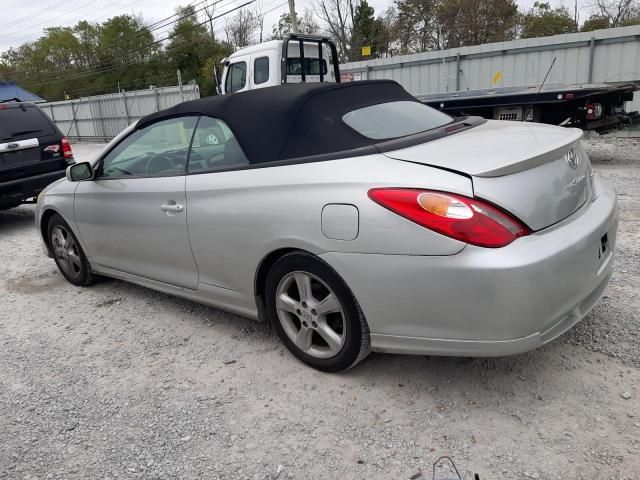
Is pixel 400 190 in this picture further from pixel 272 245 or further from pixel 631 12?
pixel 631 12

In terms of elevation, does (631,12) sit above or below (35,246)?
above

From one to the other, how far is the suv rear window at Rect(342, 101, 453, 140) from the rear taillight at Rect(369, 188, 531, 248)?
0.68 metres

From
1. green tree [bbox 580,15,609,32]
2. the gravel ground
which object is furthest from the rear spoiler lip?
green tree [bbox 580,15,609,32]

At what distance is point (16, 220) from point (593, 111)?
386 inches

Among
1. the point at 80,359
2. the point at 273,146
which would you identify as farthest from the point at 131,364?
the point at 273,146

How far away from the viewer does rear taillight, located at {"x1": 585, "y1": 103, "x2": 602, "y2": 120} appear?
29.5 ft

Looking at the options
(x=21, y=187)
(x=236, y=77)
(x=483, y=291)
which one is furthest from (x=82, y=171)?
(x=236, y=77)

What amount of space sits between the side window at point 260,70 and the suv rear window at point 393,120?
7.65 meters

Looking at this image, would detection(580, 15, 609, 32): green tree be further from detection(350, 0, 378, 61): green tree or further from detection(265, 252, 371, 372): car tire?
detection(265, 252, 371, 372): car tire

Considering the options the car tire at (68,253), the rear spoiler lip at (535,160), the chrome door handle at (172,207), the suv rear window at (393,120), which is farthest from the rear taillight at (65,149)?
the rear spoiler lip at (535,160)

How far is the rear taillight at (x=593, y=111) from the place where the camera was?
900cm

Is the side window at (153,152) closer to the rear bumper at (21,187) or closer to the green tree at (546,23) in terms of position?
the rear bumper at (21,187)

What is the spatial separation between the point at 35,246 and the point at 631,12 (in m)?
41.4

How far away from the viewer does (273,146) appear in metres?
2.97
